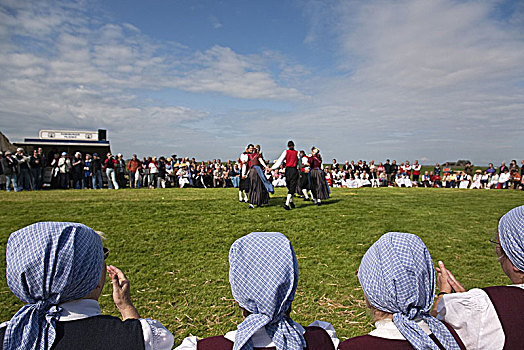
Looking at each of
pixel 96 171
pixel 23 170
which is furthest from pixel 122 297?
pixel 96 171

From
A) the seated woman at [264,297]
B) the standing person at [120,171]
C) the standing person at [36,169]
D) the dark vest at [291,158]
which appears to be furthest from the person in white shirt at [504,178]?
the seated woman at [264,297]

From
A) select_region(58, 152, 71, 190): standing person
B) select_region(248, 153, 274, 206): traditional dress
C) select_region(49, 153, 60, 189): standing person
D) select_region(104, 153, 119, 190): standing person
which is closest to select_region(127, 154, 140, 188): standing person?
select_region(104, 153, 119, 190): standing person

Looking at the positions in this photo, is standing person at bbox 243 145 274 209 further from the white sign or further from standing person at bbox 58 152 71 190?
the white sign

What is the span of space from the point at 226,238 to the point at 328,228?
246 centimetres

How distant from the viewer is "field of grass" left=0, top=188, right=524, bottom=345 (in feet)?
15.3

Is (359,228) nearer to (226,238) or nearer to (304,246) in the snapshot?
(304,246)

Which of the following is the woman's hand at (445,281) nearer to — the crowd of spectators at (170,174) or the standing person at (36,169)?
the crowd of spectators at (170,174)

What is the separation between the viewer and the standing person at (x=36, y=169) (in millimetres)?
18297

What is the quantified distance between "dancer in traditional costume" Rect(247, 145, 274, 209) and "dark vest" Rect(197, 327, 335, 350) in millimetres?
9606

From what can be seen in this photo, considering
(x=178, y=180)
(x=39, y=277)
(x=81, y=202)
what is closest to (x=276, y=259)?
(x=39, y=277)

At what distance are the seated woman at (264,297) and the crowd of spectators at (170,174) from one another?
57.2ft

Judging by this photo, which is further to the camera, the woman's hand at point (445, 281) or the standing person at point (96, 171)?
the standing person at point (96, 171)

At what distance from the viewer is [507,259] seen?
2.25m

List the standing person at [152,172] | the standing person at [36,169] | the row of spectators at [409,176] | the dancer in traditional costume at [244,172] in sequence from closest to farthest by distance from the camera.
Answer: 1. the dancer in traditional costume at [244,172]
2. the standing person at [36,169]
3. the standing person at [152,172]
4. the row of spectators at [409,176]
